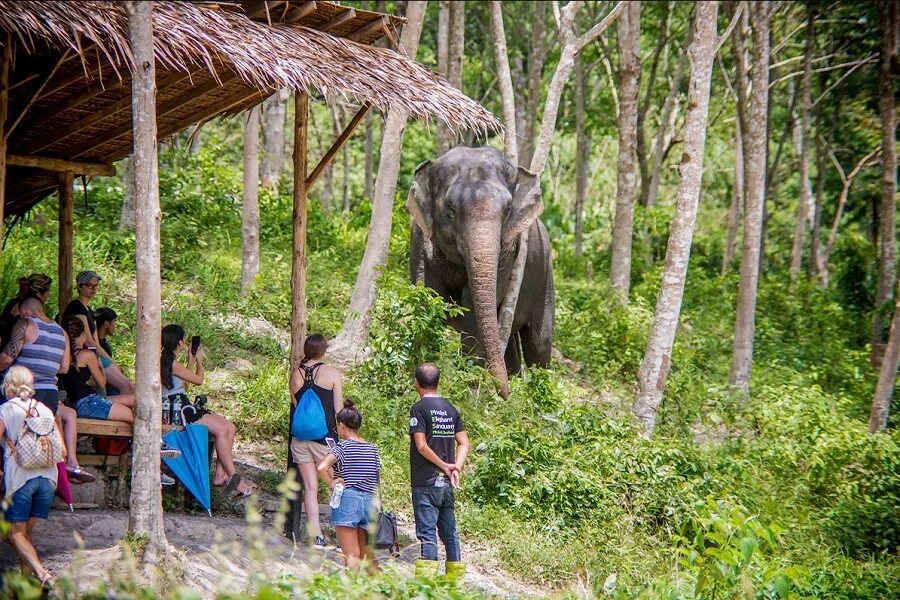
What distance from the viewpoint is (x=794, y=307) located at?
20.1m

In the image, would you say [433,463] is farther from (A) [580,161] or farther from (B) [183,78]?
(A) [580,161]

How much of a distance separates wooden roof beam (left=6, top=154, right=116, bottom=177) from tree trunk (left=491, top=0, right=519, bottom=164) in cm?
421

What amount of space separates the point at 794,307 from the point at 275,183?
9.93 m

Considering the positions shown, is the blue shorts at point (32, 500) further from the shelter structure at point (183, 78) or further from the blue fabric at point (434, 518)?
the blue fabric at point (434, 518)

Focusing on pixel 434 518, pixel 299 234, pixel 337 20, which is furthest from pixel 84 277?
pixel 434 518

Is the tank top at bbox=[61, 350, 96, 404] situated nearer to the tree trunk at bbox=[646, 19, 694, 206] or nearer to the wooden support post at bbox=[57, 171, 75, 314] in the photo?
the wooden support post at bbox=[57, 171, 75, 314]

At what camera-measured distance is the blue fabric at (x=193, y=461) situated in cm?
769

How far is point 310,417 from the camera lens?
7.28 m

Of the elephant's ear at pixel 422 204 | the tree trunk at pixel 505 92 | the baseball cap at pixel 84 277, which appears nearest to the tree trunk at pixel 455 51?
the tree trunk at pixel 505 92

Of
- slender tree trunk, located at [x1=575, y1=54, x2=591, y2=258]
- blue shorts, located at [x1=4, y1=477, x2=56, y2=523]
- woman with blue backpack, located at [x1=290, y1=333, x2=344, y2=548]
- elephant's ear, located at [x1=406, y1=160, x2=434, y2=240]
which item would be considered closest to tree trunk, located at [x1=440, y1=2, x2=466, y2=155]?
slender tree trunk, located at [x1=575, y1=54, x2=591, y2=258]

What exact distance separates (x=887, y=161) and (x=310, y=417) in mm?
11675

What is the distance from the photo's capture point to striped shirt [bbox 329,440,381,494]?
6480 millimetres

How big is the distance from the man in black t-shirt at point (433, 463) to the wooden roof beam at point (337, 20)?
2.97 meters

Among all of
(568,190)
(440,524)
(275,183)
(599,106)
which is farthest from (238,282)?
(568,190)
